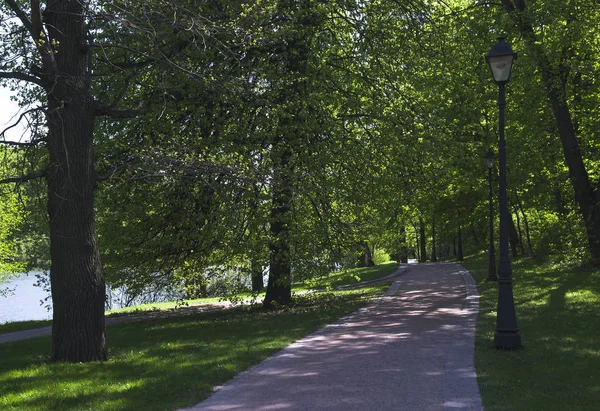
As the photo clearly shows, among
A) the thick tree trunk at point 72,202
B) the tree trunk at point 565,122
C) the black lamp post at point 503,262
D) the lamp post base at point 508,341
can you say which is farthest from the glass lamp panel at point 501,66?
the tree trunk at point 565,122

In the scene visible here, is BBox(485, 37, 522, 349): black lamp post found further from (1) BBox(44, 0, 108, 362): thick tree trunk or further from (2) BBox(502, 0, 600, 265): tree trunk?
(2) BBox(502, 0, 600, 265): tree trunk

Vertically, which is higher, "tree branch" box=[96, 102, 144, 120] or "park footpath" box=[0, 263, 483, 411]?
"tree branch" box=[96, 102, 144, 120]

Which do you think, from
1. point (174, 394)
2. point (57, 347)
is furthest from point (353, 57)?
point (174, 394)

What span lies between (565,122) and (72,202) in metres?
16.7

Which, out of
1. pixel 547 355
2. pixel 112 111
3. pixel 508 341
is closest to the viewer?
pixel 547 355

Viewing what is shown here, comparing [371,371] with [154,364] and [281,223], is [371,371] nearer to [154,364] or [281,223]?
[154,364]

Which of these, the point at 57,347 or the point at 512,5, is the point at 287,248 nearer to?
the point at 57,347

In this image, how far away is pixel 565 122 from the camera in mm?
21188

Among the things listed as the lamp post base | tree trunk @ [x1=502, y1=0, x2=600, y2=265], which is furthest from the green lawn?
tree trunk @ [x1=502, y1=0, x2=600, y2=265]

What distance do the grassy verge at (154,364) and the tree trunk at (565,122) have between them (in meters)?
Answer: 9.87

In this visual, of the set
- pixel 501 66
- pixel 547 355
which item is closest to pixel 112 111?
pixel 501 66

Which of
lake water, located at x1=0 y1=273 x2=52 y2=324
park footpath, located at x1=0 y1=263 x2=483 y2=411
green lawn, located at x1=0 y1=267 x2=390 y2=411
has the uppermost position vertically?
green lawn, located at x1=0 y1=267 x2=390 y2=411

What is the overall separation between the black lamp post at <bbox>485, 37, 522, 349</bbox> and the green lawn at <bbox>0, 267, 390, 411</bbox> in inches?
147

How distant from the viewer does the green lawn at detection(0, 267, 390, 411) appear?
24.9ft
